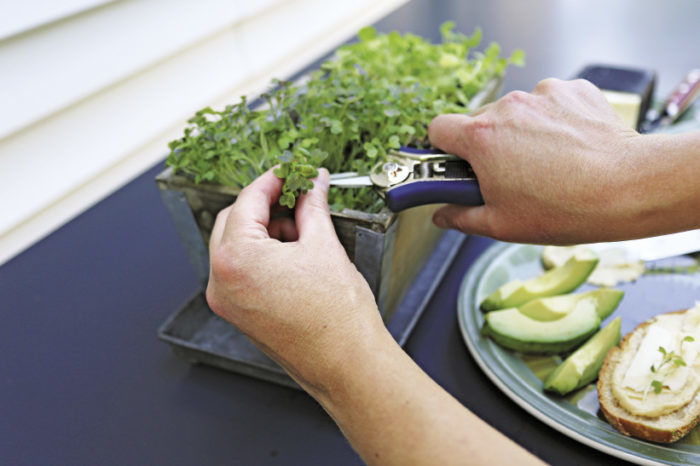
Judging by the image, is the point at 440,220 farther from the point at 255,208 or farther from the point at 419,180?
the point at 255,208

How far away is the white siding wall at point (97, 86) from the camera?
4.43 ft

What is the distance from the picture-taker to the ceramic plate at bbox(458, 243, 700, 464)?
25.8 inches

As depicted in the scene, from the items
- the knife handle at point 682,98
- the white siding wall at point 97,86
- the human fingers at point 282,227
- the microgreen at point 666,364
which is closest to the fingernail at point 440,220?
the human fingers at point 282,227

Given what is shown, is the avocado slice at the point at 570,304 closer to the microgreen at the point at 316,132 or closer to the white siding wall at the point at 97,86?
the microgreen at the point at 316,132

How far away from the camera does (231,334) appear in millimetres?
868

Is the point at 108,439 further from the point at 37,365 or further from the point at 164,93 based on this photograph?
the point at 164,93

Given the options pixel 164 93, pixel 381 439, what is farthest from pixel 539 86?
pixel 164 93

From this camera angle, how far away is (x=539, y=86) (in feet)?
2.77

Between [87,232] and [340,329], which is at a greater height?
[340,329]

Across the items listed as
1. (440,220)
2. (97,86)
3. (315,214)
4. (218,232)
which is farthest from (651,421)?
(97,86)

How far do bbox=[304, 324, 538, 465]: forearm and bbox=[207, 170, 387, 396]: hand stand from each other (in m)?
0.02

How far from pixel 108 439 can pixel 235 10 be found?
1672 millimetres

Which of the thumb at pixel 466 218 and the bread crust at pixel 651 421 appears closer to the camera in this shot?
the bread crust at pixel 651 421

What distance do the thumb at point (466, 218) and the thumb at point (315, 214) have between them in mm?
202
